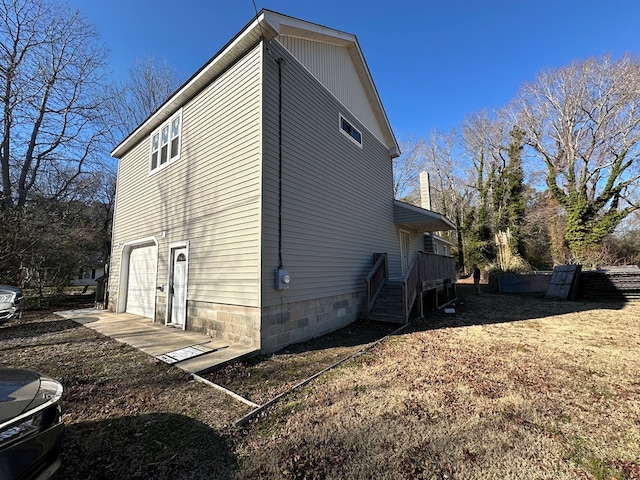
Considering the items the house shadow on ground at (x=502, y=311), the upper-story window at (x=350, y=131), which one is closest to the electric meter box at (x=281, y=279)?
the house shadow on ground at (x=502, y=311)

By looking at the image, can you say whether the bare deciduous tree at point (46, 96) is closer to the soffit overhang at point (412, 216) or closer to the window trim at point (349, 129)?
the window trim at point (349, 129)

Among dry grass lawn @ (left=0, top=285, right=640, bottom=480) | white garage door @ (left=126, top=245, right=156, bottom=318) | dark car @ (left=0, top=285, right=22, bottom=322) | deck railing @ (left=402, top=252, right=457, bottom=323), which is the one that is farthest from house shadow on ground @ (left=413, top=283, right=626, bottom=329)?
dark car @ (left=0, top=285, right=22, bottom=322)

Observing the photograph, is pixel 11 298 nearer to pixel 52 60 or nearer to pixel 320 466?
pixel 320 466

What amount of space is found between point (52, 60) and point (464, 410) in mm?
23502

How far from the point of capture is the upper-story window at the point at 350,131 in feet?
28.4

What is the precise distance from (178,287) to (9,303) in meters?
4.89

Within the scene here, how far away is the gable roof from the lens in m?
5.85

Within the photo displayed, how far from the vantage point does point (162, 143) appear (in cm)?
880

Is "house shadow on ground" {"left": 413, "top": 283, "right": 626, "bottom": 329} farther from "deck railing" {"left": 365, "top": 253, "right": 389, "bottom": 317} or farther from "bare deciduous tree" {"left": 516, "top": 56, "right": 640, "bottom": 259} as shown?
"bare deciduous tree" {"left": 516, "top": 56, "right": 640, "bottom": 259}

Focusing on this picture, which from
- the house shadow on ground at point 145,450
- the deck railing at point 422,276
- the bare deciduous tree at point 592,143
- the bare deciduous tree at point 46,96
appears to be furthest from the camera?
the bare deciduous tree at point 592,143

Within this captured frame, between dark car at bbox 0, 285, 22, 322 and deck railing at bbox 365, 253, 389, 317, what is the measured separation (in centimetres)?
1006

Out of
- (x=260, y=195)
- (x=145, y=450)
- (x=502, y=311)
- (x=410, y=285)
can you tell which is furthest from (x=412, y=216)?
(x=145, y=450)

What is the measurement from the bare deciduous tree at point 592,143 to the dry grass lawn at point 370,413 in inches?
599

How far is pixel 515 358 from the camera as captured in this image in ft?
16.3
